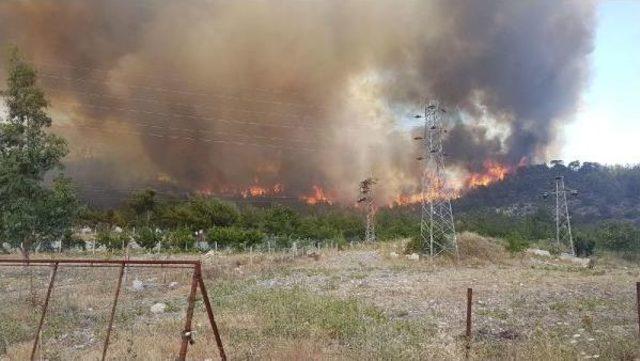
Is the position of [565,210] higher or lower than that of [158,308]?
higher

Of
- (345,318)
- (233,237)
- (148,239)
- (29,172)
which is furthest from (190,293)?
(233,237)

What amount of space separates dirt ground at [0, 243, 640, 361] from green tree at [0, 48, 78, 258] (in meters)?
2.39

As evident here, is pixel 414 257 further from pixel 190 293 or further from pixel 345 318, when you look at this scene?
pixel 190 293

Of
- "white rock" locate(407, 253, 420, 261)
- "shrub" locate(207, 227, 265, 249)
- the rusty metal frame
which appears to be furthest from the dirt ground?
"shrub" locate(207, 227, 265, 249)

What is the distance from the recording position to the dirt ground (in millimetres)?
12211

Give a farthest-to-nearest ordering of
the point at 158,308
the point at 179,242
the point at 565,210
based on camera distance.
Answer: the point at 565,210
the point at 179,242
the point at 158,308

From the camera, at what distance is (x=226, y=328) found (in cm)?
1483

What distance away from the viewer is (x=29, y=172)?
2083 cm

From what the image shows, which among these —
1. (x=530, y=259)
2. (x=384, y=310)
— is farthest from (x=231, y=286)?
(x=530, y=259)

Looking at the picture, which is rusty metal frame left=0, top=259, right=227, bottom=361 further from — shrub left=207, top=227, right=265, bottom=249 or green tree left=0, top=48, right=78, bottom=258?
shrub left=207, top=227, right=265, bottom=249

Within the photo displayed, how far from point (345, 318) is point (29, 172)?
14.6 metres

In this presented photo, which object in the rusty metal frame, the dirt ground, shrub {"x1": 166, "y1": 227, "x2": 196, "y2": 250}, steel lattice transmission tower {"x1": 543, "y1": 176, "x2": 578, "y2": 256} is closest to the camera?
the rusty metal frame

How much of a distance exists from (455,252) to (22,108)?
101ft

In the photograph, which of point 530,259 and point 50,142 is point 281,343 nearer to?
point 50,142
